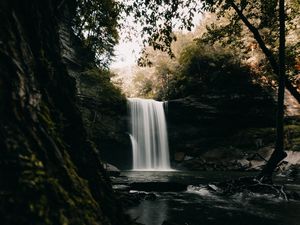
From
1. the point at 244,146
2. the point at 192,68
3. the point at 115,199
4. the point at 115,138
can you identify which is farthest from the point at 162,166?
the point at 115,199

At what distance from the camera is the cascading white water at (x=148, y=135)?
111ft

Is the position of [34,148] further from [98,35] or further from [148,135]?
[148,135]

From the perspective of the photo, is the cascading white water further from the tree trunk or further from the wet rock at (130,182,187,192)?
the tree trunk

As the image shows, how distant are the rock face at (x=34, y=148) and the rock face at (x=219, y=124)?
3032cm

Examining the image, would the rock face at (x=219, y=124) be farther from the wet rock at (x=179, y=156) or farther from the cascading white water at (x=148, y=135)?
the cascading white water at (x=148, y=135)

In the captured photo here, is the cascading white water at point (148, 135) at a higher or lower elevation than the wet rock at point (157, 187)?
higher

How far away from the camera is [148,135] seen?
115ft

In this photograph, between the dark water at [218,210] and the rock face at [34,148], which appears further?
the dark water at [218,210]

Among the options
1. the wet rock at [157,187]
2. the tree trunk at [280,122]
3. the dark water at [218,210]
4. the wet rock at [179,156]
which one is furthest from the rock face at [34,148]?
the wet rock at [179,156]

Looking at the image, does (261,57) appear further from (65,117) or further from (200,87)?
(65,117)

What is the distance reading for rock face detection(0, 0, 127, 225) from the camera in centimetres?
160

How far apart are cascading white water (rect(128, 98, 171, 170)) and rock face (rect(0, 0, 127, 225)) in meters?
30.9

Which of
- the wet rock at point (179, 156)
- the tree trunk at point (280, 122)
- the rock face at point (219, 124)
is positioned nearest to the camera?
the tree trunk at point (280, 122)

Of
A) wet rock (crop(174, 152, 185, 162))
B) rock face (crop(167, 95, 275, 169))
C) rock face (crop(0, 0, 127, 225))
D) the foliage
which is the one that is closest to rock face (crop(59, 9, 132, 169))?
the foliage
